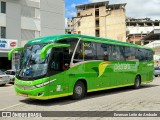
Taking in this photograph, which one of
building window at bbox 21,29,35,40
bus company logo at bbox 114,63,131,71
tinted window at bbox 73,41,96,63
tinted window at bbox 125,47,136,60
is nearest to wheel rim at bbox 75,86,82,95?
tinted window at bbox 73,41,96,63

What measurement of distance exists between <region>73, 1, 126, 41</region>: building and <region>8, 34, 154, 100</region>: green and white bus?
7871cm

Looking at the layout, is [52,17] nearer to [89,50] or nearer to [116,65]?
[116,65]

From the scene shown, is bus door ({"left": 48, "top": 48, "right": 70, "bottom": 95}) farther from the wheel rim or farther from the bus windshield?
the wheel rim

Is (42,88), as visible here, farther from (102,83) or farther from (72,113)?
(102,83)

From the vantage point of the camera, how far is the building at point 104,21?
94.6 meters

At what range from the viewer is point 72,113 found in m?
9.50

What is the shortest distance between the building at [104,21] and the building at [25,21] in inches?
2234

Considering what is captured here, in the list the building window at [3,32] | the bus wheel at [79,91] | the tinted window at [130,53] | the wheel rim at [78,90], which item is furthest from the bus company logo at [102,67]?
the building window at [3,32]

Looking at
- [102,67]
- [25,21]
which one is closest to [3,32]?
[25,21]

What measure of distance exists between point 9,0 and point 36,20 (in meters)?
4.48

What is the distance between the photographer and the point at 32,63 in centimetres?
1184

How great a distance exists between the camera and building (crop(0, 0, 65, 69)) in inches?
1228

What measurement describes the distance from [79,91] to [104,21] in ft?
290

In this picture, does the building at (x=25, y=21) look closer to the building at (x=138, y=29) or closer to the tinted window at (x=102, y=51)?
the tinted window at (x=102, y=51)
